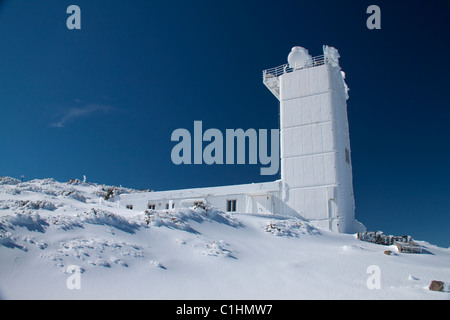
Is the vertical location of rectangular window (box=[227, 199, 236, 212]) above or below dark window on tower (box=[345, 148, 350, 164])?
below

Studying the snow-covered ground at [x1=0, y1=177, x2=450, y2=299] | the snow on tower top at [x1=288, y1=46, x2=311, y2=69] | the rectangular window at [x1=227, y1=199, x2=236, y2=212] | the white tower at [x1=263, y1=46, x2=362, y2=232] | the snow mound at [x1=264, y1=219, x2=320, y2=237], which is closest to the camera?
the snow-covered ground at [x1=0, y1=177, x2=450, y2=299]

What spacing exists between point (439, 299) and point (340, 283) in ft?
7.86

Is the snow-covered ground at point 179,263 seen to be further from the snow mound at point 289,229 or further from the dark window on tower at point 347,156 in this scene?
the dark window on tower at point 347,156

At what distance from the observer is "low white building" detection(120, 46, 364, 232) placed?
915 inches

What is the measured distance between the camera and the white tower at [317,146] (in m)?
23.1

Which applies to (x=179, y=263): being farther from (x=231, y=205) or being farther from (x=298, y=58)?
(x=298, y=58)

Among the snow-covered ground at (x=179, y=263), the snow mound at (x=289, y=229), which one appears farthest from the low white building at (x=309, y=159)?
the snow-covered ground at (x=179, y=263)

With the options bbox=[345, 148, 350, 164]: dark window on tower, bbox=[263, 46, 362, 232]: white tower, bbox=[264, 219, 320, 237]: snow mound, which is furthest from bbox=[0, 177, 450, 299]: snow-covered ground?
bbox=[345, 148, 350, 164]: dark window on tower

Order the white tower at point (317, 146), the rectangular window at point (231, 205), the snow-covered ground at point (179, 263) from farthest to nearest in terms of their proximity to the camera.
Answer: the rectangular window at point (231, 205) → the white tower at point (317, 146) → the snow-covered ground at point (179, 263)

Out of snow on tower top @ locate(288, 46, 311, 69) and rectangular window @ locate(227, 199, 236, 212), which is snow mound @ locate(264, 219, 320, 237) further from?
snow on tower top @ locate(288, 46, 311, 69)

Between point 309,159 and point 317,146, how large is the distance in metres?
1.02
